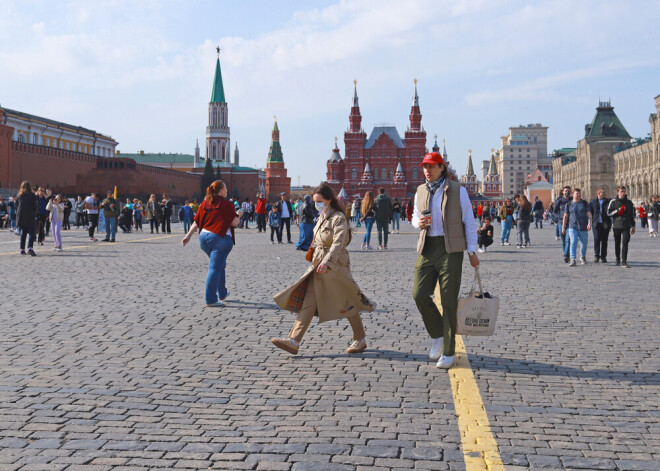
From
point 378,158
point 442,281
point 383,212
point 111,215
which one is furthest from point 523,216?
point 378,158

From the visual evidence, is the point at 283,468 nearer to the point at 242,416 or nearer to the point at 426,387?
the point at 242,416

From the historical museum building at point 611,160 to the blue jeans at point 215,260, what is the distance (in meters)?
78.7

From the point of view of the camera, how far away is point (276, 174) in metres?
160

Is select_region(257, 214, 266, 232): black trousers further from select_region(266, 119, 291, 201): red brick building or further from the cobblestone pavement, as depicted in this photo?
select_region(266, 119, 291, 201): red brick building

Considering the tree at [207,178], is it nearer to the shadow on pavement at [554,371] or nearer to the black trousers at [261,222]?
the black trousers at [261,222]

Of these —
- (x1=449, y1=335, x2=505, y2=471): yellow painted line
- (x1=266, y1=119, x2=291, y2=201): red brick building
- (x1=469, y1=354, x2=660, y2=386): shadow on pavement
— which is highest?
(x1=266, y1=119, x2=291, y2=201): red brick building

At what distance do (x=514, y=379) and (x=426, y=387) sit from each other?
0.66 m

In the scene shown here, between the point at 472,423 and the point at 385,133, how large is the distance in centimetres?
11649

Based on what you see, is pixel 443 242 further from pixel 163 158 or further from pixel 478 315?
pixel 163 158

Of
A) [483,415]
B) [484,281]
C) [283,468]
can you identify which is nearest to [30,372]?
[283,468]

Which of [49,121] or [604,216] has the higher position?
[49,121]

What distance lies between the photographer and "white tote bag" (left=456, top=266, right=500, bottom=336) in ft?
18.7

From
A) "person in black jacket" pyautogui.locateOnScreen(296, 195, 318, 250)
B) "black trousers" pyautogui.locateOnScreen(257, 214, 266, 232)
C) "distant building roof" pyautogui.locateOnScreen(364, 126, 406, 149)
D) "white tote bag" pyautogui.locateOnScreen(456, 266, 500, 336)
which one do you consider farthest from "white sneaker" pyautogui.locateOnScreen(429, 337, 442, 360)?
"distant building roof" pyautogui.locateOnScreen(364, 126, 406, 149)

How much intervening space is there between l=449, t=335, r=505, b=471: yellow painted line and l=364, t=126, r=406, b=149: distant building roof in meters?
115
